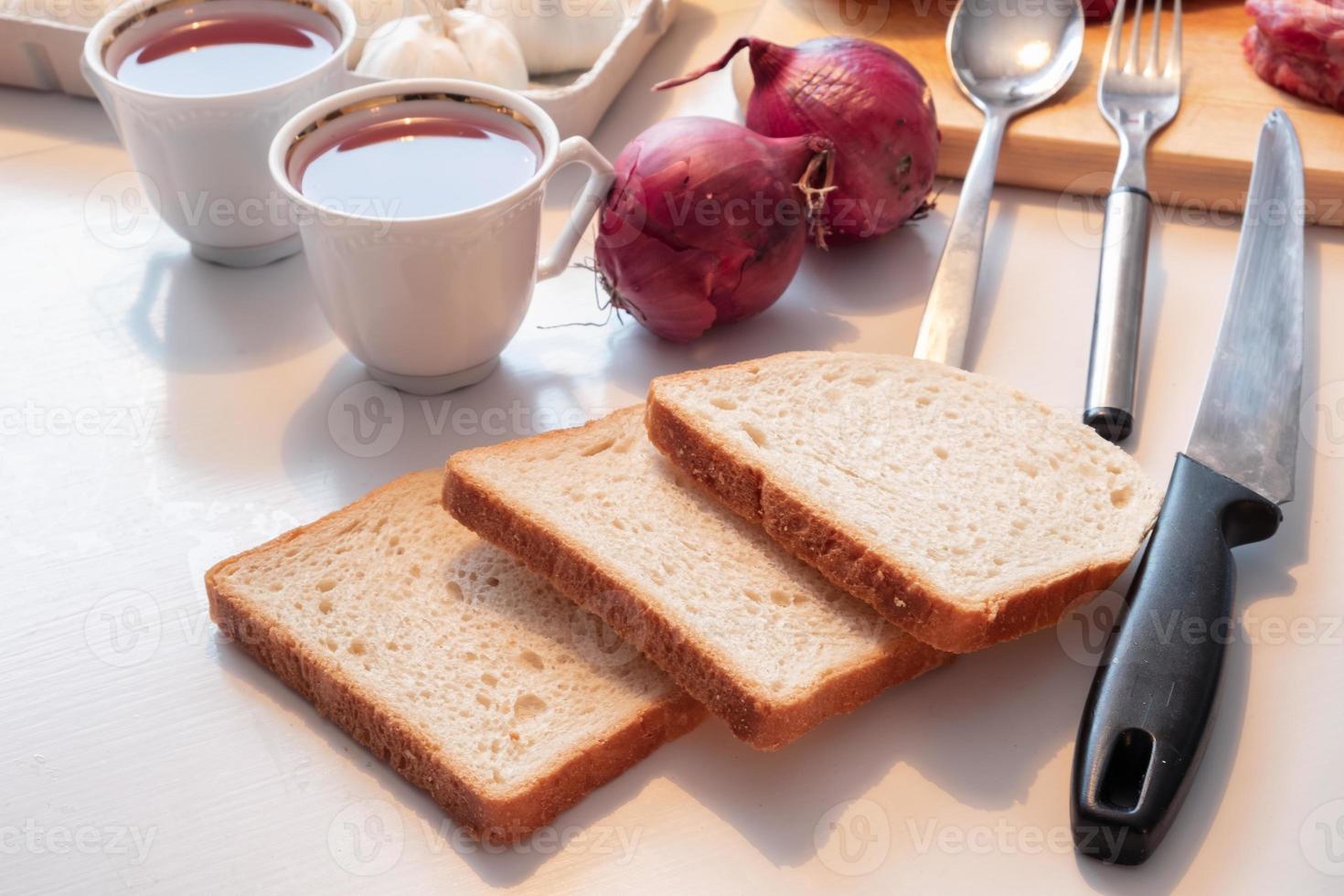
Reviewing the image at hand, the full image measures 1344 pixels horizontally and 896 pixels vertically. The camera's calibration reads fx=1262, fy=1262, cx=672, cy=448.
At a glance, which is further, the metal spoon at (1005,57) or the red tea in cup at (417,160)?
the metal spoon at (1005,57)


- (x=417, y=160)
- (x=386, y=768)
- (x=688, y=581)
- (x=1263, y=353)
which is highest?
(x=417, y=160)

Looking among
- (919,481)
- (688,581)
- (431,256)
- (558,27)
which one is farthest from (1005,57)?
(688,581)

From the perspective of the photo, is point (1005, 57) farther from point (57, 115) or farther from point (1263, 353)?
point (57, 115)

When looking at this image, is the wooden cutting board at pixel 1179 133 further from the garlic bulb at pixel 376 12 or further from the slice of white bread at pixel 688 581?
the slice of white bread at pixel 688 581

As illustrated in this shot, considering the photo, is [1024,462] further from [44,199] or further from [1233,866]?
[44,199]

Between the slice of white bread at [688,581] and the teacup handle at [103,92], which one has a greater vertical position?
the teacup handle at [103,92]

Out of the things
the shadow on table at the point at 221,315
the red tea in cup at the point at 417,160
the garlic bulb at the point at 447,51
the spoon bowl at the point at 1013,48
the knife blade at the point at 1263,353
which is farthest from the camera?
the spoon bowl at the point at 1013,48

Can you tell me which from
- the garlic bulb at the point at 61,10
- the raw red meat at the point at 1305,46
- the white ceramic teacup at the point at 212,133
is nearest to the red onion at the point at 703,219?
the white ceramic teacup at the point at 212,133
